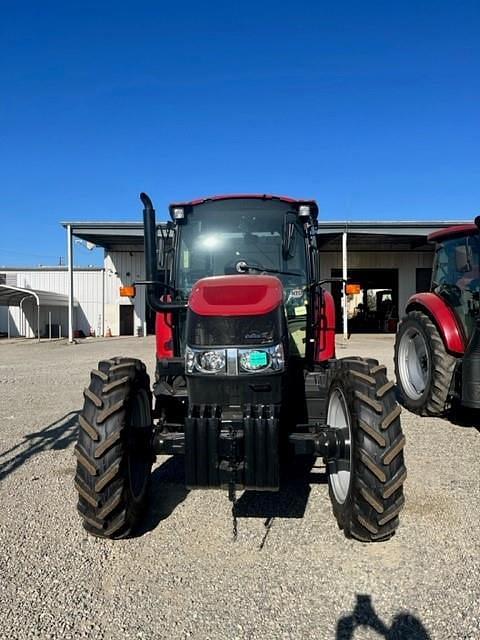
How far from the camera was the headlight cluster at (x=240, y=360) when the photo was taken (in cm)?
309

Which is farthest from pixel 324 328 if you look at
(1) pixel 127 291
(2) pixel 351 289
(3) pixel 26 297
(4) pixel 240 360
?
(3) pixel 26 297

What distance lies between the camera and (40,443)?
5.52 metres

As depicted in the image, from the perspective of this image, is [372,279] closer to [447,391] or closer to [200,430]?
[447,391]

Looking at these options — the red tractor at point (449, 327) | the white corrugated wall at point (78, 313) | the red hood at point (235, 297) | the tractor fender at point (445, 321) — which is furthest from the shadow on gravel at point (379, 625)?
the white corrugated wall at point (78, 313)

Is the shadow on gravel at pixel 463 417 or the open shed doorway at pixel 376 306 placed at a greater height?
the open shed doorway at pixel 376 306

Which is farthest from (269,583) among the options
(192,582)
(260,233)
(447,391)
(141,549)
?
(447,391)

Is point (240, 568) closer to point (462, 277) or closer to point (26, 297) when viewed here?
point (462, 277)

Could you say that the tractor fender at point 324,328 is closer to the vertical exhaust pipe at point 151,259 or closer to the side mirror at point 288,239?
the side mirror at point 288,239

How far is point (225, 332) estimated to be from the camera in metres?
3.12

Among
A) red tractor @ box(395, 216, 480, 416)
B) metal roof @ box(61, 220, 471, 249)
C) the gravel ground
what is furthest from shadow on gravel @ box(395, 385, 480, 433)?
metal roof @ box(61, 220, 471, 249)

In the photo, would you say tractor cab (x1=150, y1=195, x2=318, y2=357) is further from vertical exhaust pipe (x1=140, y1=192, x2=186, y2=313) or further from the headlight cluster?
the headlight cluster

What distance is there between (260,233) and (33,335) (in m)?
28.0

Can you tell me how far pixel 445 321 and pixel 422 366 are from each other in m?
1.02

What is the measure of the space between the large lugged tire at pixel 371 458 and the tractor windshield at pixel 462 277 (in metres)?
3.05
